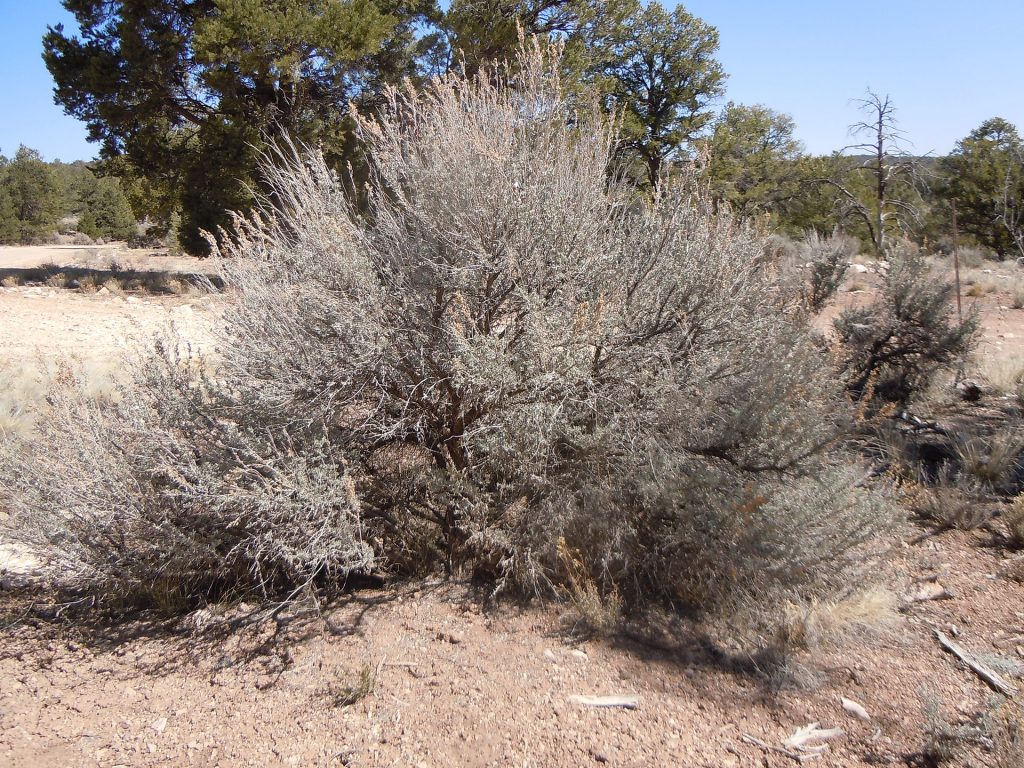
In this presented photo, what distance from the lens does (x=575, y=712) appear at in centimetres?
271

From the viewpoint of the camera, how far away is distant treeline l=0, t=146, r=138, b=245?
118 ft

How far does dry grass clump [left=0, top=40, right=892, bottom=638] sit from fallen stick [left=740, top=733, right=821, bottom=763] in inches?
30.0

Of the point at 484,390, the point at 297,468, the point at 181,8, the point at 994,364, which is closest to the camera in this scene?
the point at 297,468

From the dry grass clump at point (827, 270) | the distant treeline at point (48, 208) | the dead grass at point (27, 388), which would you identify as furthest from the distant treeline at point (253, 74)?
the distant treeline at point (48, 208)

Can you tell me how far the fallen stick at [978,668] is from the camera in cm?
290

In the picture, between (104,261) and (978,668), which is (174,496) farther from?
(104,261)

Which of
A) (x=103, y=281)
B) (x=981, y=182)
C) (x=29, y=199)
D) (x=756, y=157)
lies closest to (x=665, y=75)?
(x=756, y=157)

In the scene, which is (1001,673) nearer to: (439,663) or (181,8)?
(439,663)

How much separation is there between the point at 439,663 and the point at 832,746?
162 cm

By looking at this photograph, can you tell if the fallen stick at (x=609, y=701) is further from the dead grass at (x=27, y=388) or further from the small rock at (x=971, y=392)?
the small rock at (x=971, y=392)

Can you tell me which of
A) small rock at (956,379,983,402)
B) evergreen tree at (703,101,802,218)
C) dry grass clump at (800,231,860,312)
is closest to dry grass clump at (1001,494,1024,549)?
small rock at (956,379,983,402)

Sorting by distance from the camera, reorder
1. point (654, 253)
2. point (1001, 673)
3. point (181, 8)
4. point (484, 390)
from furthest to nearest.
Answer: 1. point (181, 8)
2. point (654, 253)
3. point (484, 390)
4. point (1001, 673)

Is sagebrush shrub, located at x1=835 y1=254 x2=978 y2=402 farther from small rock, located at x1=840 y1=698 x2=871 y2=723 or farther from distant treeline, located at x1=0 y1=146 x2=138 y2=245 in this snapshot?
distant treeline, located at x1=0 y1=146 x2=138 y2=245

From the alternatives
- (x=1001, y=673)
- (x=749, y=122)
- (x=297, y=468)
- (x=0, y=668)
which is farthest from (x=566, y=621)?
(x=749, y=122)
